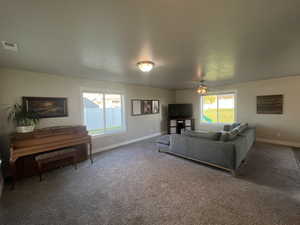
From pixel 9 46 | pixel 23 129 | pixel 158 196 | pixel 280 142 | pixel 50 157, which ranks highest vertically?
pixel 9 46

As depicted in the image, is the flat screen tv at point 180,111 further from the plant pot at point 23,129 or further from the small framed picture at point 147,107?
the plant pot at point 23,129

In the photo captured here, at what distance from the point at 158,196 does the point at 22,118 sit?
3111 mm

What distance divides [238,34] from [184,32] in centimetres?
71

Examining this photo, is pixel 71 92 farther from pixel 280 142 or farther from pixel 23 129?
pixel 280 142

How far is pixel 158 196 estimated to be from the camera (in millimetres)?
2170

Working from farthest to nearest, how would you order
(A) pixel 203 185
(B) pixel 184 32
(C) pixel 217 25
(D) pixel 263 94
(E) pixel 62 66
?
(D) pixel 263 94 → (E) pixel 62 66 → (A) pixel 203 185 → (B) pixel 184 32 → (C) pixel 217 25

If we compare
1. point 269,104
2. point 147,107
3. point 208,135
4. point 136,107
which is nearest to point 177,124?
point 147,107

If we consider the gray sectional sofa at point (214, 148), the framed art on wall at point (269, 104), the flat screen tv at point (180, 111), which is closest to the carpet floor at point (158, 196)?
the gray sectional sofa at point (214, 148)

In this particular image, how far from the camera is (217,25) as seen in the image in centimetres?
151

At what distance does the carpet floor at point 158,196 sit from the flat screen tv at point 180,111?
3.63m

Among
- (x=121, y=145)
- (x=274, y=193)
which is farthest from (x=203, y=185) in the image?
(x=121, y=145)

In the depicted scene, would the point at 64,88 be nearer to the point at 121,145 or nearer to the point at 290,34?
the point at 121,145

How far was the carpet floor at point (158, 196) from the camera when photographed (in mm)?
1754

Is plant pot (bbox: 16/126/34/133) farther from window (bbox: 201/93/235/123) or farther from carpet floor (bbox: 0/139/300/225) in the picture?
window (bbox: 201/93/235/123)
